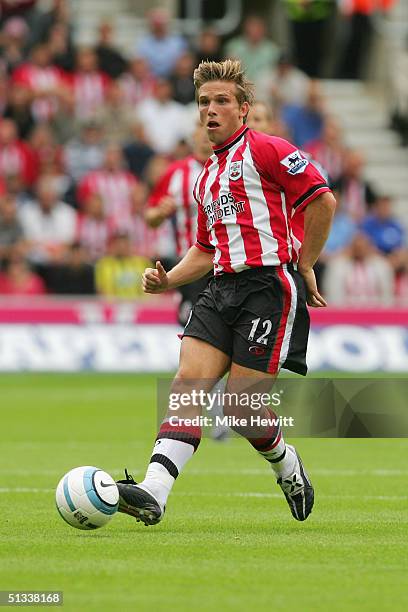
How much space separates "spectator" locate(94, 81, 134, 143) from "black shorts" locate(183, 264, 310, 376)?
14314 mm

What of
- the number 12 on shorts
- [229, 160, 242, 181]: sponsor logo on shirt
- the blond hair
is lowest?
the number 12 on shorts

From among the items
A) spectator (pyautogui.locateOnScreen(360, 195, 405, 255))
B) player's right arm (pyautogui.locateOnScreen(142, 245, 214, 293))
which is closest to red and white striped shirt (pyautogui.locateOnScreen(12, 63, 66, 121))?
spectator (pyautogui.locateOnScreen(360, 195, 405, 255))

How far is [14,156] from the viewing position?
805 inches

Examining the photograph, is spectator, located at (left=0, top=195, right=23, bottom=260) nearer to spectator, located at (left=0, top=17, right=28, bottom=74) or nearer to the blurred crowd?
the blurred crowd

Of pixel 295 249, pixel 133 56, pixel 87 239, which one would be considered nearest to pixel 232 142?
pixel 295 249

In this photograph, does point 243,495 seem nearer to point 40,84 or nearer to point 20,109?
point 20,109

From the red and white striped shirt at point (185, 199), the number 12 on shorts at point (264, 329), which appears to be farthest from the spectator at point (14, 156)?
the number 12 on shorts at point (264, 329)

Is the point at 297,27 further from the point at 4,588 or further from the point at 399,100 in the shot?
the point at 4,588

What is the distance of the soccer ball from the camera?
7230mm

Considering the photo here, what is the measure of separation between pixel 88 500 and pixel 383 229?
15.1m

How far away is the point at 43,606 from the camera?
18.0ft

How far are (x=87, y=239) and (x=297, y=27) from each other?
729 centimetres

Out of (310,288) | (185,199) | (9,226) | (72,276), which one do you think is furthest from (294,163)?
(9,226)

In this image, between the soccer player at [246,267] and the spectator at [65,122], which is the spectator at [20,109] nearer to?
the spectator at [65,122]
